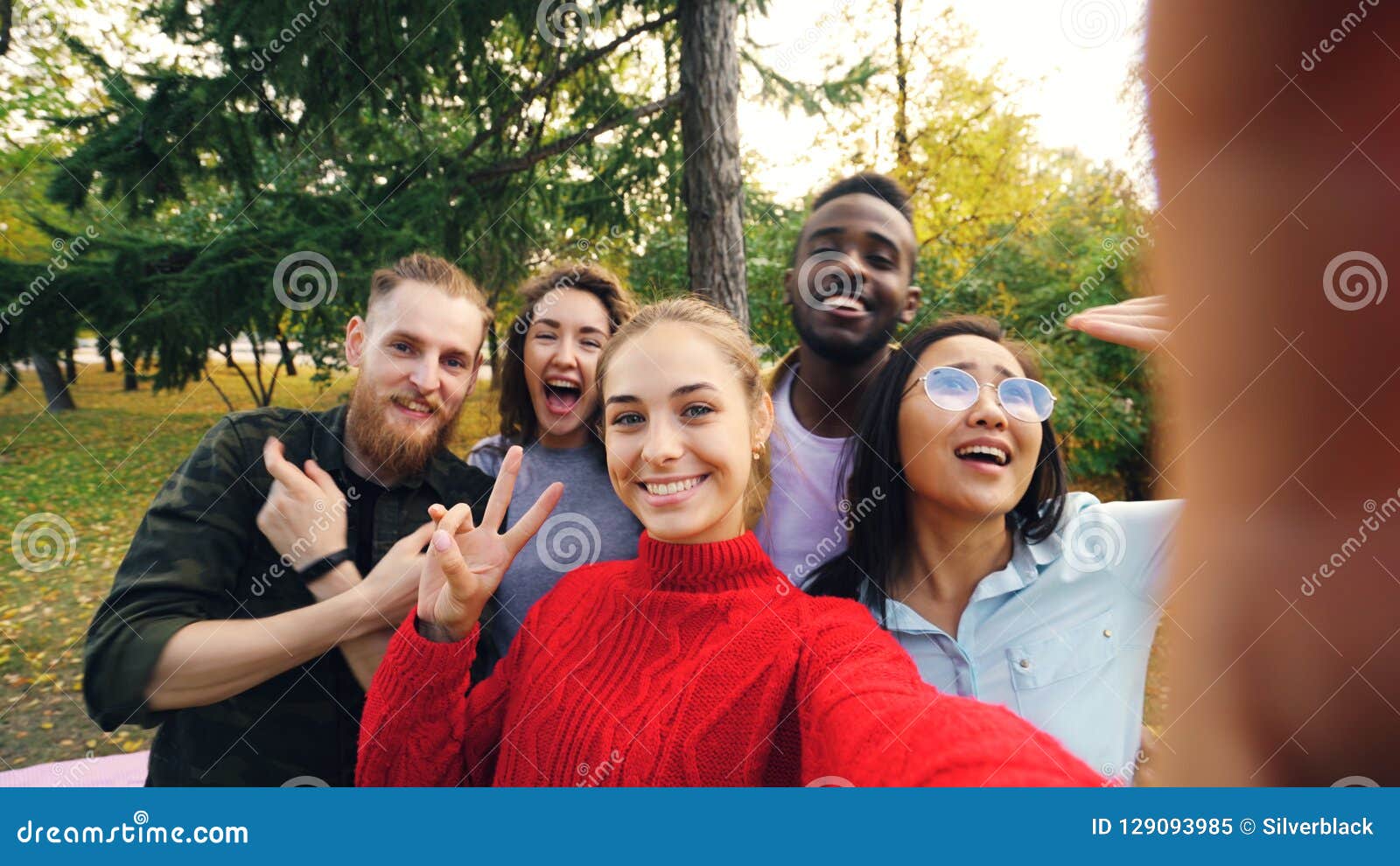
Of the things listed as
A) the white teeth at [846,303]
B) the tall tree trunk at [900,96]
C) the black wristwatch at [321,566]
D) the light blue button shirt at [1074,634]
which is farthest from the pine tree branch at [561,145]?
the light blue button shirt at [1074,634]

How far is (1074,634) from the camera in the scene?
1.93 metres

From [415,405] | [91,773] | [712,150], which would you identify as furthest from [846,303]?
[91,773]

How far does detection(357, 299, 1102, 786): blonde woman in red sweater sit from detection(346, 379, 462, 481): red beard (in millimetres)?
571

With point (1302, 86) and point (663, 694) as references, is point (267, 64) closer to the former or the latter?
point (663, 694)

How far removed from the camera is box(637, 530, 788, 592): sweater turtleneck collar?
5.50ft

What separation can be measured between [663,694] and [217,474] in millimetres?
1542

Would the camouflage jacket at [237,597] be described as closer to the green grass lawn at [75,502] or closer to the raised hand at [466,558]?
the raised hand at [466,558]

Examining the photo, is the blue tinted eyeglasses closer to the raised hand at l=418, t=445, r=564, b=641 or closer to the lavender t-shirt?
the lavender t-shirt

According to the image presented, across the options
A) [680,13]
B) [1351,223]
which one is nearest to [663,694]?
[1351,223]

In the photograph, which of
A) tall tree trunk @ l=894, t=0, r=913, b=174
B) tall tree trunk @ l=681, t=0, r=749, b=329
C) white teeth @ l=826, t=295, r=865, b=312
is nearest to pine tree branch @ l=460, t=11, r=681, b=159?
tall tree trunk @ l=681, t=0, r=749, b=329

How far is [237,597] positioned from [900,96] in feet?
9.95

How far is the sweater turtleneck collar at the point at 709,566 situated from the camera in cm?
168

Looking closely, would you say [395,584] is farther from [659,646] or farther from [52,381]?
[52,381]

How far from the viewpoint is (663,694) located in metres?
1.56
